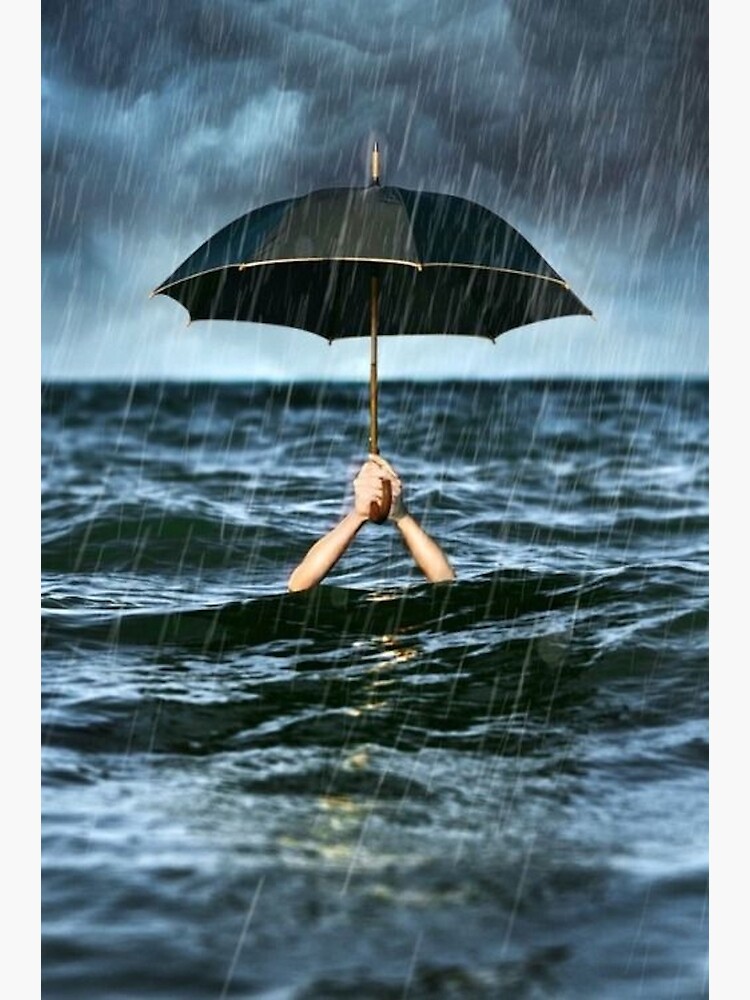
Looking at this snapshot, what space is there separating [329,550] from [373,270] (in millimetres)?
1365

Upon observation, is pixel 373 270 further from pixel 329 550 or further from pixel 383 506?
pixel 329 550

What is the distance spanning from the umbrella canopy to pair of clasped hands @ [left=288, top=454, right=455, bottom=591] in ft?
2.77

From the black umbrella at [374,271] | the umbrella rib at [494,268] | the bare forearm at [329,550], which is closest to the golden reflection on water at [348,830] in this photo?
the bare forearm at [329,550]

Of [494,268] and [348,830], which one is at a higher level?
[494,268]

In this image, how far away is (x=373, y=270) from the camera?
592 cm

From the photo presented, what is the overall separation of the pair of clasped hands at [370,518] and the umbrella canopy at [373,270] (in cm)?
85

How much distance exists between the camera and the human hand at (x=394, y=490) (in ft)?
17.4

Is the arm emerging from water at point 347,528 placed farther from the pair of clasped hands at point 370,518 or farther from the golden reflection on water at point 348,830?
the golden reflection on water at point 348,830

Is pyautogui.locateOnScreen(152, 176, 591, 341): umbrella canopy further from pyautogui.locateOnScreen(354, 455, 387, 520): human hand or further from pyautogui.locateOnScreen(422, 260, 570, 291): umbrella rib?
pyautogui.locateOnScreen(354, 455, 387, 520): human hand

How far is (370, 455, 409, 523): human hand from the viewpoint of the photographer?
5.30 metres

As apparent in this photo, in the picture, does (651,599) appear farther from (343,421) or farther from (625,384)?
(625,384)

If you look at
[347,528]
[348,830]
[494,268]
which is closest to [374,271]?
[494,268]

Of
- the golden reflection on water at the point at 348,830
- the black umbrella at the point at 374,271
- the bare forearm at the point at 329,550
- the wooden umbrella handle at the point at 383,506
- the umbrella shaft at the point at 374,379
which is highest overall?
the black umbrella at the point at 374,271

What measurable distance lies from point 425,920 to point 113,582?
487 centimetres
